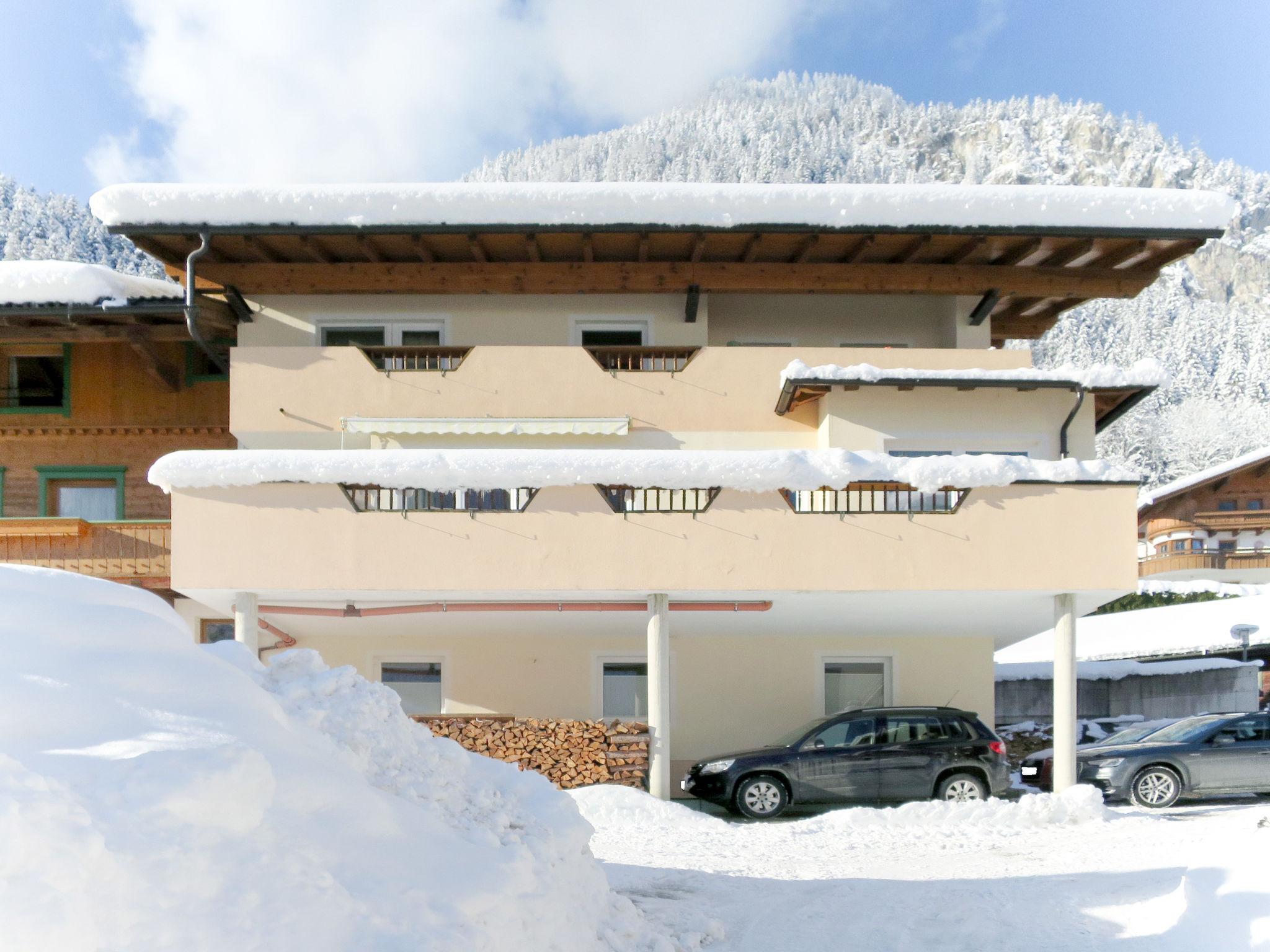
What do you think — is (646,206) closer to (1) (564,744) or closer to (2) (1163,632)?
(1) (564,744)

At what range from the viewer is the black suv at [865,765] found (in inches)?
643

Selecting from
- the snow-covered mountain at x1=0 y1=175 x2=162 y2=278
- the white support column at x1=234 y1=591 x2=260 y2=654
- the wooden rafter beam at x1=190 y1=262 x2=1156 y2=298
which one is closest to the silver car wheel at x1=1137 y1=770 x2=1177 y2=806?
the wooden rafter beam at x1=190 y1=262 x2=1156 y2=298

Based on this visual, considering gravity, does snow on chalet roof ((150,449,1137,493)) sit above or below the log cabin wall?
below

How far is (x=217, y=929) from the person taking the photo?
17.5ft

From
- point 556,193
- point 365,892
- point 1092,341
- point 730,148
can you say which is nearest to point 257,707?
point 365,892

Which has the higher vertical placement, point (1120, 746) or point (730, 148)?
point (730, 148)

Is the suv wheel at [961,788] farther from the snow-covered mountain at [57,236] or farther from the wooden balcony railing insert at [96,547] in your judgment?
the snow-covered mountain at [57,236]

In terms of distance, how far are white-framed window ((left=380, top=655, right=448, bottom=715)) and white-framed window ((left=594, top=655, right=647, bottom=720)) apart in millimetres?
2584

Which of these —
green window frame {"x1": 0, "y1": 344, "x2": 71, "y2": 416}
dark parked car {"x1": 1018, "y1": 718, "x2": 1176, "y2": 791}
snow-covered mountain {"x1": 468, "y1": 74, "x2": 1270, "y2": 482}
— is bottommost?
dark parked car {"x1": 1018, "y1": 718, "x2": 1176, "y2": 791}

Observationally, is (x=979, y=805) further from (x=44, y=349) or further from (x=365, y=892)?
(x=44, y=349)

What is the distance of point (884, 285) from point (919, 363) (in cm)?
203

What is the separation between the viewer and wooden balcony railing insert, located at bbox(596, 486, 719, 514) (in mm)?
15750

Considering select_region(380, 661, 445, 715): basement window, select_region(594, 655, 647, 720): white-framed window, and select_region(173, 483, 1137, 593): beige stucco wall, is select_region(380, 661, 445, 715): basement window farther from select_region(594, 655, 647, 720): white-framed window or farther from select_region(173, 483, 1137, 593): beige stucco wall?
select_region(173, 483, 1137, 593): beige stucco wall

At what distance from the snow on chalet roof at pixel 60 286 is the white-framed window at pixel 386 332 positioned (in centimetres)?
286
